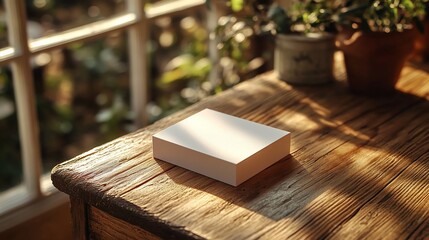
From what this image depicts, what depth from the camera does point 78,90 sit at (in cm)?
304

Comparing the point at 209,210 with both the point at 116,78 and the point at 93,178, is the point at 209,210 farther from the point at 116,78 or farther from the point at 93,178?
the point at 116,78

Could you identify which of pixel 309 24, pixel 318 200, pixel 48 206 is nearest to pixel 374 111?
pixel 309 24

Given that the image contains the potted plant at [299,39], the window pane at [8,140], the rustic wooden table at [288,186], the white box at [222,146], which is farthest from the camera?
the window pane at [8,140]

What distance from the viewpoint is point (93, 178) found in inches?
55.9

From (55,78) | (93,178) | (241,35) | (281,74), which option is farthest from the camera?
(55,78)

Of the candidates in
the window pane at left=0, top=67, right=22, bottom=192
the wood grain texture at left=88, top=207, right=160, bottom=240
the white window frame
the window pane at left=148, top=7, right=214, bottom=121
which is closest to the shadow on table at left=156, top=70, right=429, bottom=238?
the wood grain texture at left=88, top=207, right=160, bottom=240

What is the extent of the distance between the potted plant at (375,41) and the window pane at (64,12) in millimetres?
1381

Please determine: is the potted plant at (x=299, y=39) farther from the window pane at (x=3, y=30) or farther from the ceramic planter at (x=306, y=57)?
the window pane at (x=3, y=30)

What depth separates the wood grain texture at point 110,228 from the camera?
138 cm

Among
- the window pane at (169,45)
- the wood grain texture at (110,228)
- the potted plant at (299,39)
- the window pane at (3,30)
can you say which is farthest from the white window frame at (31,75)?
the window pane at (3,30)

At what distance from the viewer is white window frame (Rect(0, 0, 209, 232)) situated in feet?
5.65

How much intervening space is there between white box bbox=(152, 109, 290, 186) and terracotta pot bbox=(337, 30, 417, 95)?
0.40 m

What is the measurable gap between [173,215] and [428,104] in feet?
2.66

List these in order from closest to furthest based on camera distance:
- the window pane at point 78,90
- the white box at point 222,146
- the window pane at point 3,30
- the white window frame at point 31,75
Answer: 1. the white box at point 222,146
2. the white window frame at point 31,75
3. the window pane at point 3,30
4. the window pane at point 78,90
